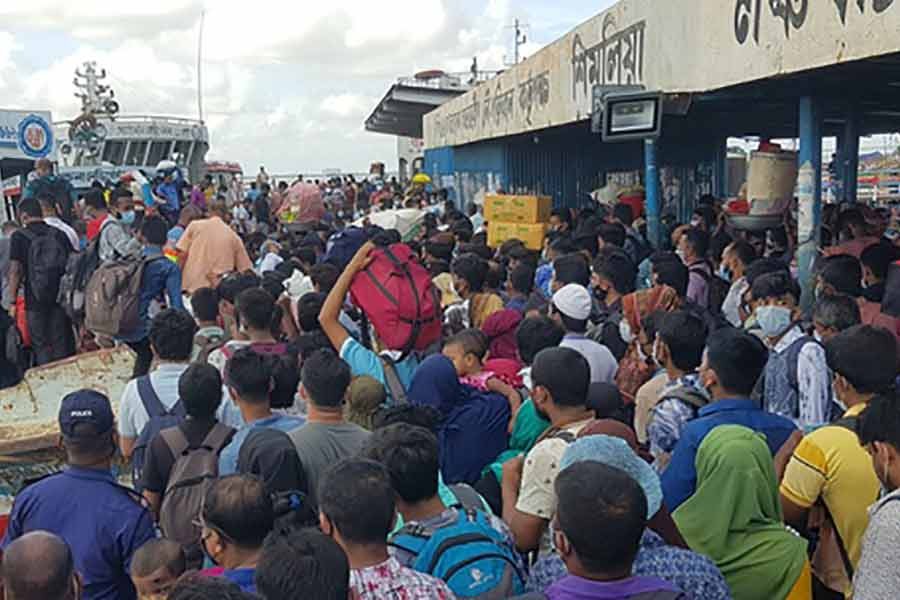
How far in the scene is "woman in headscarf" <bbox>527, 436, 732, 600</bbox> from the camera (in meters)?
2.80

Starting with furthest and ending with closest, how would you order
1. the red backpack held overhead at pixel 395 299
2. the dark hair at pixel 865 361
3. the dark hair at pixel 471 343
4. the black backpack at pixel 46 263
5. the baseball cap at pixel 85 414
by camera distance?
the black backpack at pixel 46 263, the red backpack held overhead at pixel 395 299, the dark hair at pixel 471 343, the dark hair at pixel 865 361, the baseball cap at pixel 85 414

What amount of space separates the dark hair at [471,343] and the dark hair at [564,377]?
120 cm

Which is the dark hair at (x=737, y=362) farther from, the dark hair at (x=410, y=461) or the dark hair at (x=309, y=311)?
the dark hair at (x=309, y=311)

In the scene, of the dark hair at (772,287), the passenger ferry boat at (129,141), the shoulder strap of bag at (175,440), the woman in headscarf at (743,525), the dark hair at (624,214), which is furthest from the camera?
the passenger ferry boat at (129,141)

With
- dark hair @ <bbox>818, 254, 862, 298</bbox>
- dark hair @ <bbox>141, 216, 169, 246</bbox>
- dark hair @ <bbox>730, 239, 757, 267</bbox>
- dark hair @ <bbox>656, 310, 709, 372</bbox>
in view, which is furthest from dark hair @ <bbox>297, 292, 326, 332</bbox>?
dark hair @ <bbox>730, 239, 757, 267</bbox>

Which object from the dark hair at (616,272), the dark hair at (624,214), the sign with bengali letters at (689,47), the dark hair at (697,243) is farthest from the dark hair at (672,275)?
the dark hair at (624,214)

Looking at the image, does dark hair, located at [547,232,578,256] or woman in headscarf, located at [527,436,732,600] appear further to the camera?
dark hair, located at [547,232,578,256]

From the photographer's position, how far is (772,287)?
18.4ft

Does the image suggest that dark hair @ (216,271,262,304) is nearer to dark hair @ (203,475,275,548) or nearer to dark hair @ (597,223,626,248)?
dark hair @ (597,223,626,248)

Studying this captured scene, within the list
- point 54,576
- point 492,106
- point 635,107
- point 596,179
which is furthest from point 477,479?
point 596,179

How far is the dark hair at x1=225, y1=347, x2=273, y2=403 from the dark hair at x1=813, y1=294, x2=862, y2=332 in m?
2.88

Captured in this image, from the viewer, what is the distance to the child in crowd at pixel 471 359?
4.92 metres

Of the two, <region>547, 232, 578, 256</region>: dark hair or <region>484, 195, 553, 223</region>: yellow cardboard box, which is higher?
<region>484, 195, 553, 223</region>: yellow cardboard box

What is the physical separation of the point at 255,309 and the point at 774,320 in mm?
2814
